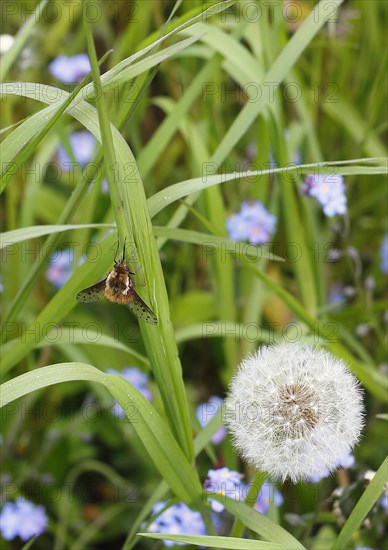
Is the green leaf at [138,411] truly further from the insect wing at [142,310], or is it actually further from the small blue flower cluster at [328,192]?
the small blue flower cluster at [328,192]

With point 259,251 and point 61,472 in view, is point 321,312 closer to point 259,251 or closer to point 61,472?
point 259,251

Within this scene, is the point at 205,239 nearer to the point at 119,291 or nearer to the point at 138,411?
the point at 119,291

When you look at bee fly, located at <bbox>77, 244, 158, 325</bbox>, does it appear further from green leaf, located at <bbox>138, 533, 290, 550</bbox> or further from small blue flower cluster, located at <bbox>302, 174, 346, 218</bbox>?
small blue flower cluster, located at <bbox>302, 174, 346, 218</bbox>

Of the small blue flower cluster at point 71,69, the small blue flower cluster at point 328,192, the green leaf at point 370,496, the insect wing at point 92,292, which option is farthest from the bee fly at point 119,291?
the small blue flower cluster at point 71,69

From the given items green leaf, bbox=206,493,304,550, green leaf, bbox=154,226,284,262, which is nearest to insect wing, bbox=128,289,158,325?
green leaf, bbox=154,226,284,262

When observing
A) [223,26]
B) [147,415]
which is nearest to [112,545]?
[147,415]

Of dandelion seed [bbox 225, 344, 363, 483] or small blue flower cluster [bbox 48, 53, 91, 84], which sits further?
small blue flower cluster [bbox 48, 53, 91, 84]
